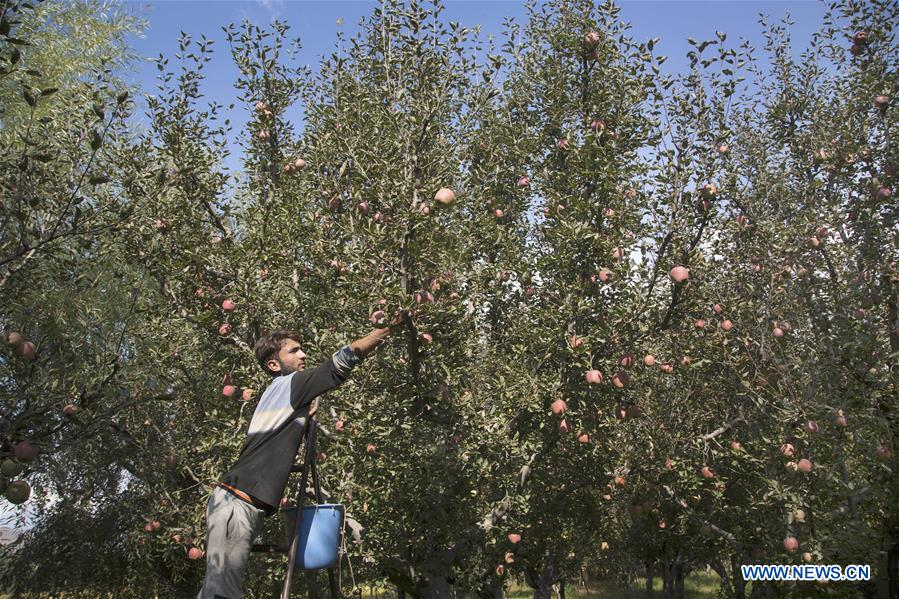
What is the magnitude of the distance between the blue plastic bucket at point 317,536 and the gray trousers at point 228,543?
24 cm

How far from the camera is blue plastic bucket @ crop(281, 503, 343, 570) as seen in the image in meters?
3.41

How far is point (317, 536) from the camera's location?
3449 millimetres

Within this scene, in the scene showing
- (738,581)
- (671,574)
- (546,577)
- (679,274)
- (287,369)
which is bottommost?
(671,574)

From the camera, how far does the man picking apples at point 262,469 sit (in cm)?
336

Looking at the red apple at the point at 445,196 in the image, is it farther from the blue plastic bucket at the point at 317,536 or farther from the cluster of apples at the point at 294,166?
the blue plastic bucket at the point at 317,536

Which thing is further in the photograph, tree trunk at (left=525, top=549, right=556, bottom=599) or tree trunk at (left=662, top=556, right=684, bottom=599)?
tree trunk at (left=662, top=556, right=684, bottom=599)

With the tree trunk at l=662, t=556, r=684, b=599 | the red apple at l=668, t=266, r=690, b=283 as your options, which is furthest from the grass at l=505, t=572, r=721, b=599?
the red apple at l=668, t=266, r=690, b=283

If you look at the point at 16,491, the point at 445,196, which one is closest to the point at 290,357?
the point at 445,196

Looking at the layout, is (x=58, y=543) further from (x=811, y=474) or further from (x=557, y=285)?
(x=811, y=474)

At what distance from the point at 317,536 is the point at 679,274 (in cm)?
526

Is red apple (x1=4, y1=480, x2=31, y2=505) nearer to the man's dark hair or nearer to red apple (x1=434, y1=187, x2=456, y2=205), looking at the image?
the man's dark hair

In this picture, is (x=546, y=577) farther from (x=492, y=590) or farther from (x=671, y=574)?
(x=671, y=574)

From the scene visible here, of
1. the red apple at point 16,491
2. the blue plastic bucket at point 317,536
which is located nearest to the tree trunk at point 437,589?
the red apple at point 16,491

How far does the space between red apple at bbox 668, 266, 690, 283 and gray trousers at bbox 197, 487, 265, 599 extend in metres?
5.36
